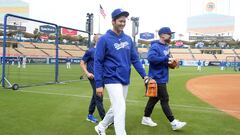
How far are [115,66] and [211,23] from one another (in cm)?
9164

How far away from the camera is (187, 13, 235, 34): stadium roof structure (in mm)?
91750

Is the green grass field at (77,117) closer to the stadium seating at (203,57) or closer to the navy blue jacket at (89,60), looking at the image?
the navy blue jacket at (89,60)

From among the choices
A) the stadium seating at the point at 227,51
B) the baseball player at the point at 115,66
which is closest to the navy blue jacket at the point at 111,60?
the baseball player at the point at 115,66

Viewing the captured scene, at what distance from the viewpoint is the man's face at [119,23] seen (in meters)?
4.95

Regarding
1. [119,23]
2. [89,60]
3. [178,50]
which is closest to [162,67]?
[89,60]

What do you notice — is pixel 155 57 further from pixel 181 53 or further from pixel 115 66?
pixel 181 53

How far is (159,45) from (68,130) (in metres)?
2.45

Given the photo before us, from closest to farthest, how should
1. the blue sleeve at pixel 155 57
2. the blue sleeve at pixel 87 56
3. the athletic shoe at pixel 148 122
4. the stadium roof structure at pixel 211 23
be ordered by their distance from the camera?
the blue sleeve at pixel 155 57, the athletic shoe at pixel 148 122, the blue sleeve at pixel 87 56, the stadium roof structure at pixel 211 23

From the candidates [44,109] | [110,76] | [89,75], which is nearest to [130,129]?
[89,75]

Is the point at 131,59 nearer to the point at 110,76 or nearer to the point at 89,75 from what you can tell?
the point at 110,76

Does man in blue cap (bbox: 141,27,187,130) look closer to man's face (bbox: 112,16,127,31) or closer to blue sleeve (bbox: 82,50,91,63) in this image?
blue sleeve (bbox: 82,50,91,63)

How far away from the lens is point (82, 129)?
261 inches

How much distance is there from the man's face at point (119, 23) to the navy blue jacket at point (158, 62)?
1680 millimetres

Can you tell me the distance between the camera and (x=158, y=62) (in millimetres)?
6496
